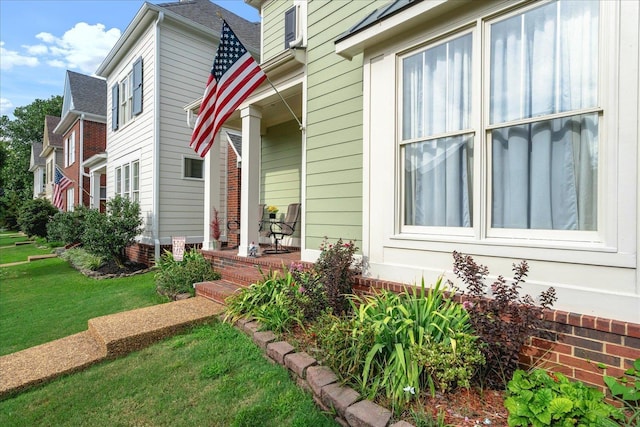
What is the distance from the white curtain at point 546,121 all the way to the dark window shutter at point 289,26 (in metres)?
4.49

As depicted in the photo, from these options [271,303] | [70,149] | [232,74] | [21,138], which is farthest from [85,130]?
[21,138]

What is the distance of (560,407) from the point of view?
76.1 inches

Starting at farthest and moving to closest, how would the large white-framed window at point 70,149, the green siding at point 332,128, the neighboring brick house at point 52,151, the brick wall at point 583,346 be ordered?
the neighboring brick house at point 52,151, the large white-framed window at point 70,149, the green siding at point 332,128, the brick wall at point 583,346

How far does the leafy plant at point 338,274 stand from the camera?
3420 mm

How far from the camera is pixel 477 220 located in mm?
2959

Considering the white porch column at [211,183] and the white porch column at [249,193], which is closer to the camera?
the white porch column at [249,193]

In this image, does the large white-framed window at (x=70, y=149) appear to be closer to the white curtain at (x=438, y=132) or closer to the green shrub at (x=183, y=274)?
the green shrub at (x=183, y=274)

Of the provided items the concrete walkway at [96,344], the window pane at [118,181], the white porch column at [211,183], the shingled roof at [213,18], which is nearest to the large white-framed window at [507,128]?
the concrete walkway at [96,344]

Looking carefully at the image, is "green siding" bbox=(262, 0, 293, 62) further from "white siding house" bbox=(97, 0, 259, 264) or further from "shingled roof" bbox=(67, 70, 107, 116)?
"shingled roof" bbox=(67, 70, 107, 116)

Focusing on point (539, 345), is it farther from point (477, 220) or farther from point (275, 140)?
point (275, 140)

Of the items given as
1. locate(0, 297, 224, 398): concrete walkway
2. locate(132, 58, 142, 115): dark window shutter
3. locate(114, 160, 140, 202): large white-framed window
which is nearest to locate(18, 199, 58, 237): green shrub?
locate(114, 160, 140, 202): large white-framed window

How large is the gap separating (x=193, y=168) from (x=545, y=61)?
8.89m

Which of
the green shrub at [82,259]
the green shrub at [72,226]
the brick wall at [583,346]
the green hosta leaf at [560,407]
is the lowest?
the green shrub at [82,259]

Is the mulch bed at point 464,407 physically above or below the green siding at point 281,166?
below
